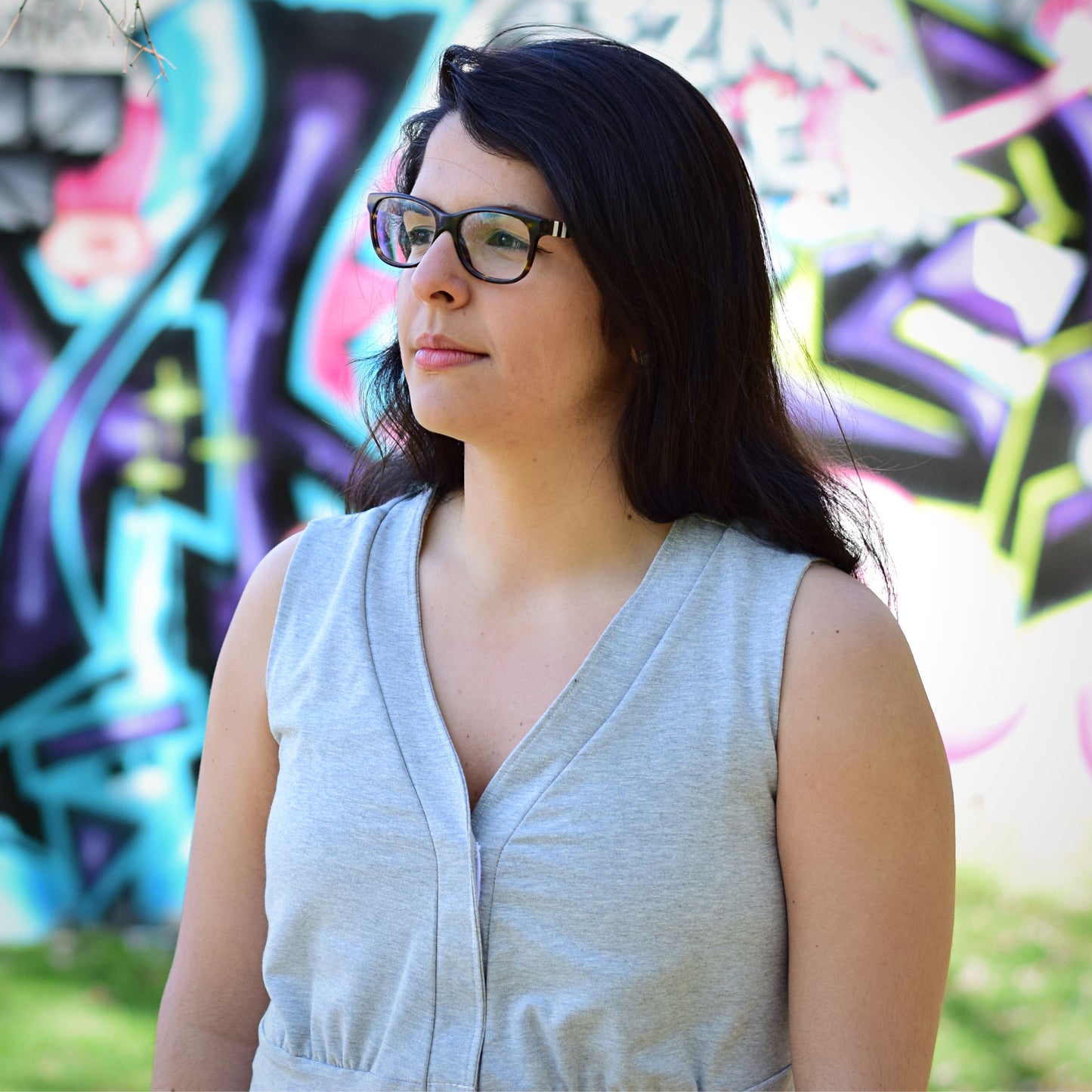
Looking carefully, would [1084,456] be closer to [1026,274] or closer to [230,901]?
[1026,274]

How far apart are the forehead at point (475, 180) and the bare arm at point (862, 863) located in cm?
64

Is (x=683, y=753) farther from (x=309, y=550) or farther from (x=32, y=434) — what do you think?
(x=32, y=434)

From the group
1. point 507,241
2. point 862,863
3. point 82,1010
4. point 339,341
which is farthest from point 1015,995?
point 507,241

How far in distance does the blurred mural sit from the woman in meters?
2.25

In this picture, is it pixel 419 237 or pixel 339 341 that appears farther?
pixel 339 341

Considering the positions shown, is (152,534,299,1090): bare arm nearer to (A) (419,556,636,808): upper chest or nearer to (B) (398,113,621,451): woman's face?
(A) (419,556,636,808): upper chest

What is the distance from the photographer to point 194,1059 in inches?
66.2

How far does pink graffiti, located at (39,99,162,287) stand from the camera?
12.9ft

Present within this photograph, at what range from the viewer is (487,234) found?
5.21ft

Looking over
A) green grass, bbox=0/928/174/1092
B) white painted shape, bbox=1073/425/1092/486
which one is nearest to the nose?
green grass, bbox=0/928/174/1092

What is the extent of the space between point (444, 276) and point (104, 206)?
9.01ft

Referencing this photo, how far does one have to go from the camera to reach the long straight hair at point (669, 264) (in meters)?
1.58

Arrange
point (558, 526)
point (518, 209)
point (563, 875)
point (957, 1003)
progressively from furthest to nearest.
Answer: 1. point (957, 1003)
2. point (558, 526)
3. point (518, 209)
4. point (563, 875)

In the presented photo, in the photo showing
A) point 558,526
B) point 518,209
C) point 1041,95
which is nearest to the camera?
point 518,209
